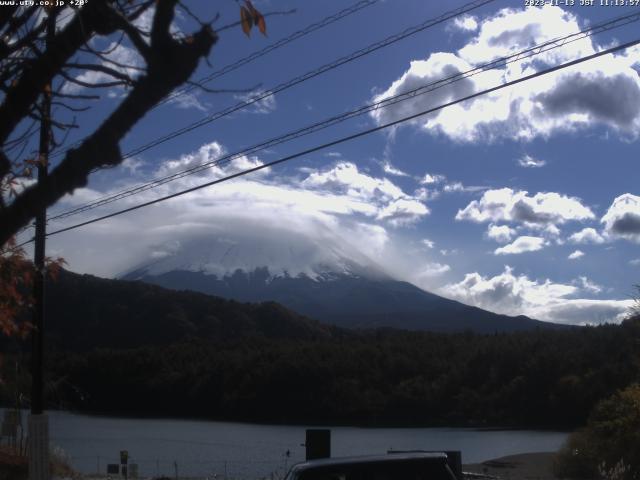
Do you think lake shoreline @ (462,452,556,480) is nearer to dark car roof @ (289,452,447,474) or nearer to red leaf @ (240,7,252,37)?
dark car roof @ (289,452,447,474)

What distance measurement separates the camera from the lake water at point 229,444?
114 ft

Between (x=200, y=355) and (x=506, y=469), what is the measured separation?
4512 centimetres

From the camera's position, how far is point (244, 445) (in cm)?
4384

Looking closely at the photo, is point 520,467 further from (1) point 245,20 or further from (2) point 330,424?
(1) point 245,20

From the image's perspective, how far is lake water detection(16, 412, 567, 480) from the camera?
3484 centimetres

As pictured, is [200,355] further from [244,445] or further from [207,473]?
[207,473]

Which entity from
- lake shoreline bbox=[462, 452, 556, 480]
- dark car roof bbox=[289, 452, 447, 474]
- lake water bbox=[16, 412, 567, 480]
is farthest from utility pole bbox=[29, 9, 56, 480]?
lake shoreline bbox=[462, 452, 556, 480]

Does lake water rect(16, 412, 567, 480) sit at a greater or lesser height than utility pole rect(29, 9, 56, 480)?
lesser

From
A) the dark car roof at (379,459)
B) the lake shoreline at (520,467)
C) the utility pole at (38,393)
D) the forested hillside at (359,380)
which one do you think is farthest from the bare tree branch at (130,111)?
the forested hillside at (359,380)

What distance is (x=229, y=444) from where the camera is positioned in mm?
44125

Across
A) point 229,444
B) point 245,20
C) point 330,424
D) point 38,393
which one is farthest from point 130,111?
point 330,424

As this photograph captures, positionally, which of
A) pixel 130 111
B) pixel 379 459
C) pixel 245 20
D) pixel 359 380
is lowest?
pixel 359 380

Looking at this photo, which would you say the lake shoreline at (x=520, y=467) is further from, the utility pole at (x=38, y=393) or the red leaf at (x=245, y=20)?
the red leaf at (x=245, y=20)

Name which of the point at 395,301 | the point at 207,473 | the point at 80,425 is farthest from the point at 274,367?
the point at 395,301
